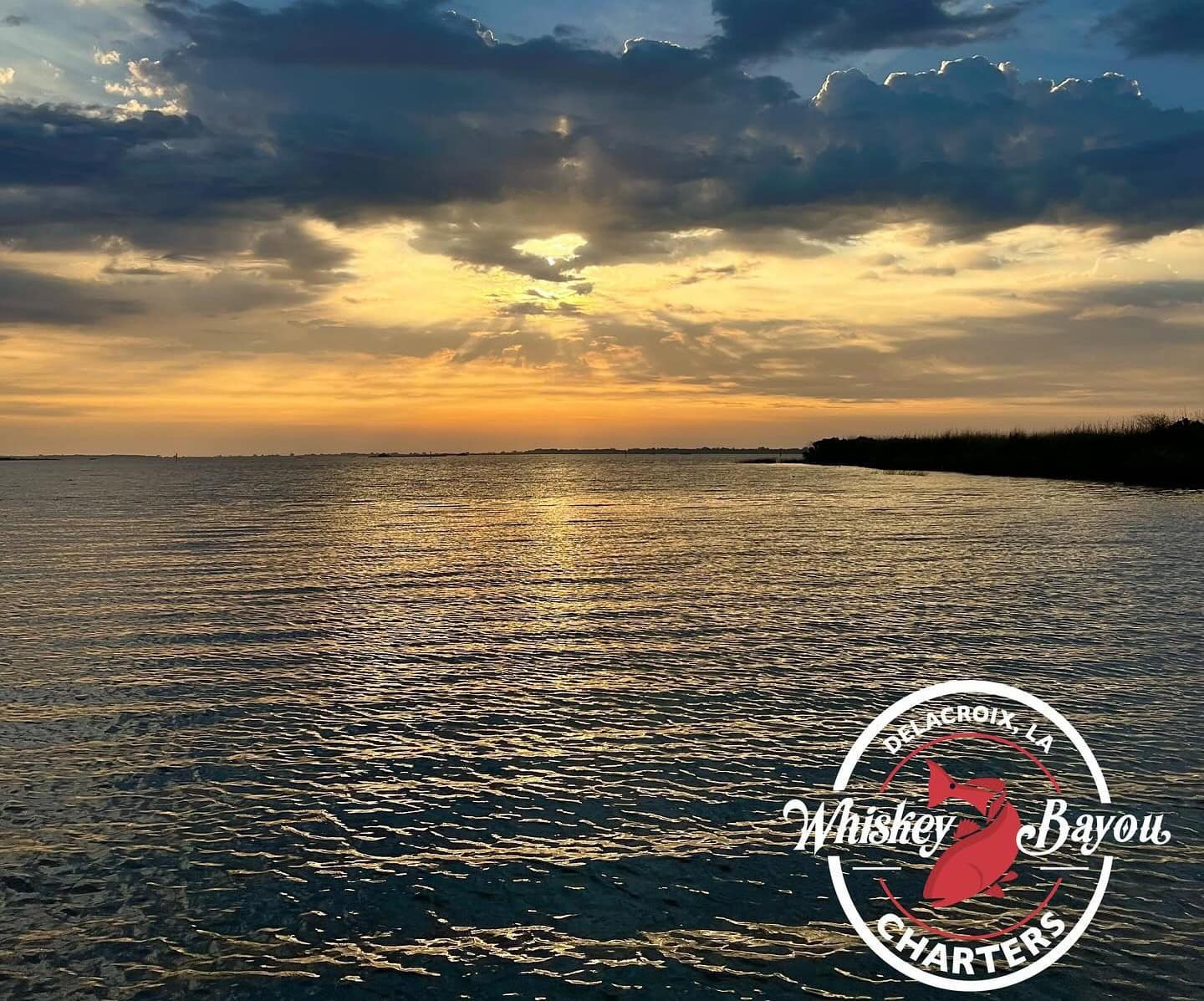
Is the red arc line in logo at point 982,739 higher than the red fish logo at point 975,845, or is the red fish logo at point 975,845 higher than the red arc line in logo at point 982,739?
the red arc line in logo at point 982,739

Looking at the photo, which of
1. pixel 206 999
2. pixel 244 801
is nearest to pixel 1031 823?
pixel 206 999

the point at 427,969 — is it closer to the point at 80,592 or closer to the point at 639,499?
the point at 80,592

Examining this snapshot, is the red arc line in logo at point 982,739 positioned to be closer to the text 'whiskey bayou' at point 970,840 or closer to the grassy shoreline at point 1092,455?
the text 'whiskey bayou' at point 970,840

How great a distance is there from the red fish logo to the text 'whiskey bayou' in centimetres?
2

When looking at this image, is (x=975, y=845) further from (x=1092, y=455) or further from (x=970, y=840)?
(x=1092, y=455)

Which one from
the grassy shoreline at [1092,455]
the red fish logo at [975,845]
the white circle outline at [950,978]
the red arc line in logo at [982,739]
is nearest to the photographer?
the white circle outline at [950,978]

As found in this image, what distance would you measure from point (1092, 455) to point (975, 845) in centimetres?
11600

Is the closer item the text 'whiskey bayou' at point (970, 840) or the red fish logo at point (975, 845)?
the text 'whiskey bayou' at point (970, 840)

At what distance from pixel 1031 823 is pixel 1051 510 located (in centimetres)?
5978

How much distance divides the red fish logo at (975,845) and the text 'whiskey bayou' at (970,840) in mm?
22

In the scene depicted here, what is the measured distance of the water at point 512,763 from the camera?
28.9 ft

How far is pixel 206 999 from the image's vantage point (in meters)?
8.09

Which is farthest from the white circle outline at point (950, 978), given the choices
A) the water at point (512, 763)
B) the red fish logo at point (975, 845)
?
the red fish logo at point (975, 845)

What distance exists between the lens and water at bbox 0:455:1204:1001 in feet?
28.9
